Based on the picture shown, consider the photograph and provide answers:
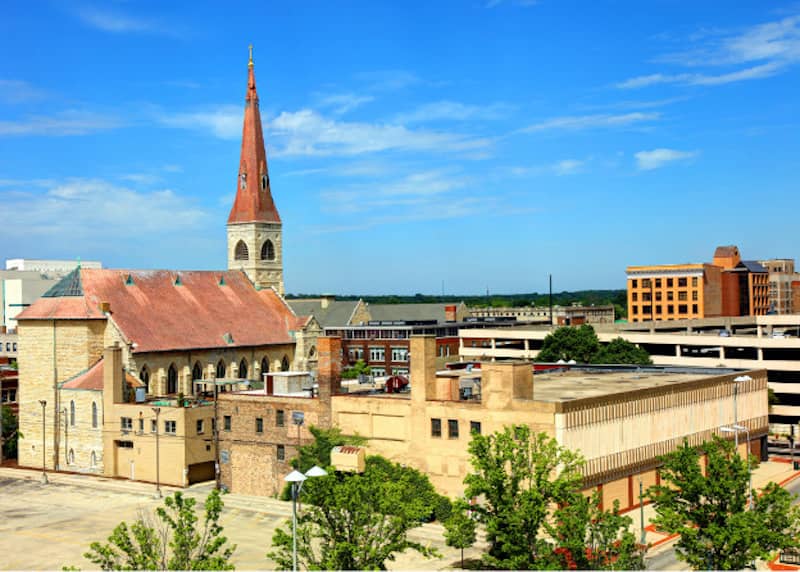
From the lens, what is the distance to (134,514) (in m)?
61.2

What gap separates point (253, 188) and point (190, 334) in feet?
83.4

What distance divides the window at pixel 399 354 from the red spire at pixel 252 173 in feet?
80.7

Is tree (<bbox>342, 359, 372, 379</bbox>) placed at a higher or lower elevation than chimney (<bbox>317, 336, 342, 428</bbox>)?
lower

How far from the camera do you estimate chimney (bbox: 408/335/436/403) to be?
5691 cm

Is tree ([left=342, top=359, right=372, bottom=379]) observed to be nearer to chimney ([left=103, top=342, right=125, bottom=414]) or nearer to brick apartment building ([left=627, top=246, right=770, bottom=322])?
chimney ([left=103, top=342, right=125, bottom=414])

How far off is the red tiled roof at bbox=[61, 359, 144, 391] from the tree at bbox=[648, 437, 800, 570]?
53.0 m

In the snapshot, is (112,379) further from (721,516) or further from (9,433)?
(721,516)

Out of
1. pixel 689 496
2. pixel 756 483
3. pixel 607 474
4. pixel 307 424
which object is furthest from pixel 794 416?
pixel 689 496

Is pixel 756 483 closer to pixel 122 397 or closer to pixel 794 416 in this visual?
pixel 794 416

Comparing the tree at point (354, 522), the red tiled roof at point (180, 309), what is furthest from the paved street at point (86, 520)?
the red tiled roof at point (180, 309)

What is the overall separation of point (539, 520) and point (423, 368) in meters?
20.8

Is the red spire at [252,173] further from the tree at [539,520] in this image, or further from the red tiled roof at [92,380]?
the tree at [539,520]

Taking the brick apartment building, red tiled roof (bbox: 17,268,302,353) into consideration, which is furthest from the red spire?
the brick apartment building

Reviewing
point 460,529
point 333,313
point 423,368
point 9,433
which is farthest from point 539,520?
point 333,313
